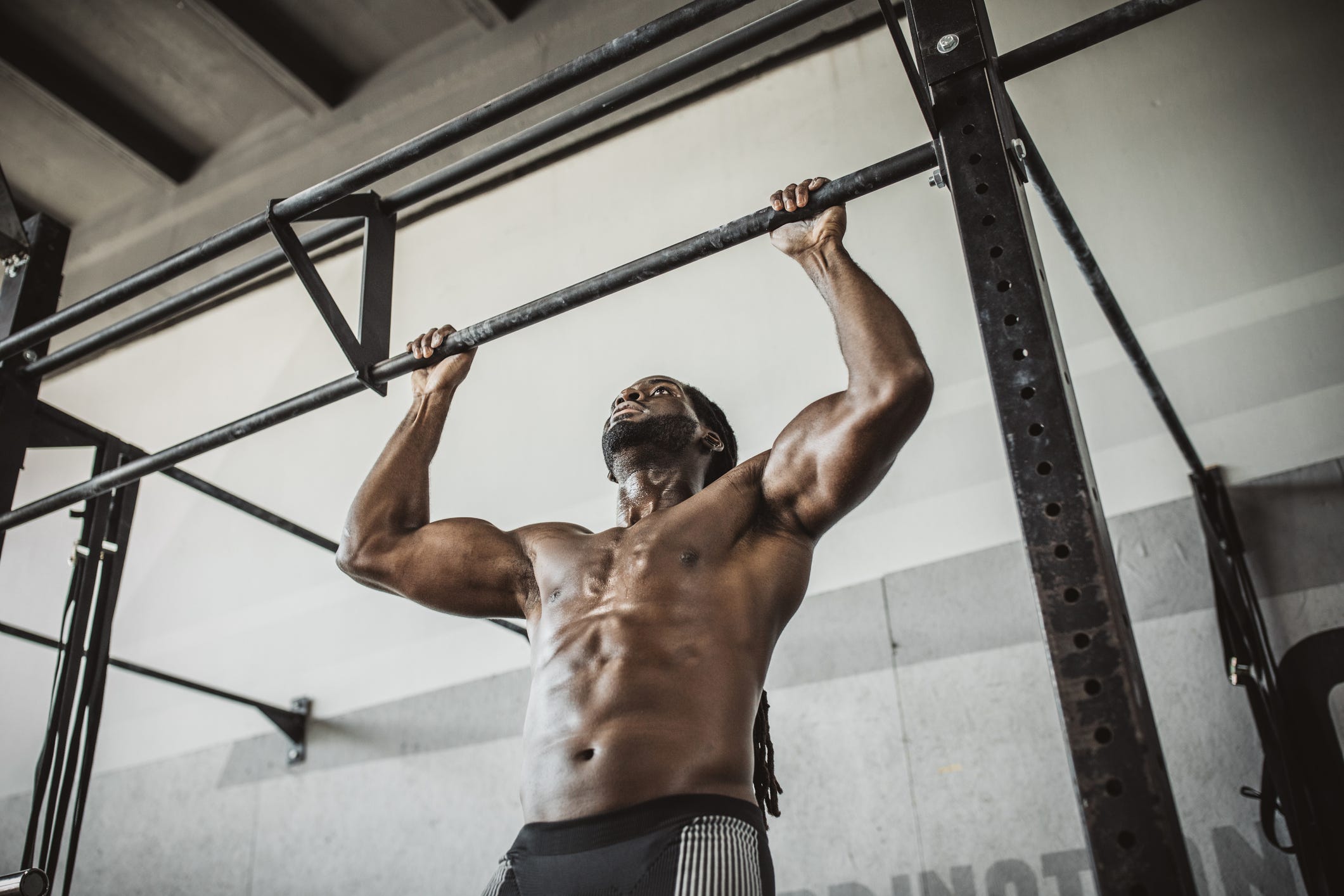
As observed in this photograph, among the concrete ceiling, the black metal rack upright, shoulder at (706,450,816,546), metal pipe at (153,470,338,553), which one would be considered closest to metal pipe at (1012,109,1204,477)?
the black metal rack upright

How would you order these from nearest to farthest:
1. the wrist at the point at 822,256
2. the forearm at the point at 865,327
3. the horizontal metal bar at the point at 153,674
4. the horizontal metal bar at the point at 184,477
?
the forearm at the point at 865,327
the wrist at the point at 822,256
the horizontal metal bar at the point at 184,477
the horizontal metal bar at the point at 153,674

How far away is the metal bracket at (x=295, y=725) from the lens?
14.4ft

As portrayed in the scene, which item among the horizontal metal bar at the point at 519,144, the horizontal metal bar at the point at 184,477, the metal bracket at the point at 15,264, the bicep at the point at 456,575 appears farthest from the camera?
the metal bracket at the point at 15,264

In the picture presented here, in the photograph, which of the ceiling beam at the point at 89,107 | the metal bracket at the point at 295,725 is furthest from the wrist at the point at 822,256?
the ceiling beam at the point at 89,107

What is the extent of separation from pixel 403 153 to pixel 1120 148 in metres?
2.70

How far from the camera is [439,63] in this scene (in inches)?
186

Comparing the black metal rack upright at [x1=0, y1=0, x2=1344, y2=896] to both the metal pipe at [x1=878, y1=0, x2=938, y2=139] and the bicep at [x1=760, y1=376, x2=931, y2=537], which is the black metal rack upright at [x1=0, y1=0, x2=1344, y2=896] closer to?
the metal pipe at [x1=878, y1=0, x2=938, y2=139]

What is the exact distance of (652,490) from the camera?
249cm

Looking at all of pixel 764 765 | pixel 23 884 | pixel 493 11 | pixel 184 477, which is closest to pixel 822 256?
pixel 764 765

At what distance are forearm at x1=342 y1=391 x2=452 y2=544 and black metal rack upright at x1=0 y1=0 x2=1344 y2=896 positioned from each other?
13 cm

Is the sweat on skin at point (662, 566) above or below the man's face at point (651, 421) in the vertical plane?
below

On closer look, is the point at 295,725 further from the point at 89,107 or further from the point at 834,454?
the point at 834,454

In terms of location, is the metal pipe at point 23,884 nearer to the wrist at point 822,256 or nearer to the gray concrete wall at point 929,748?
the wrist at point 822,256

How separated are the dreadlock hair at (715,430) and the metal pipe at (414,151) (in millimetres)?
879
